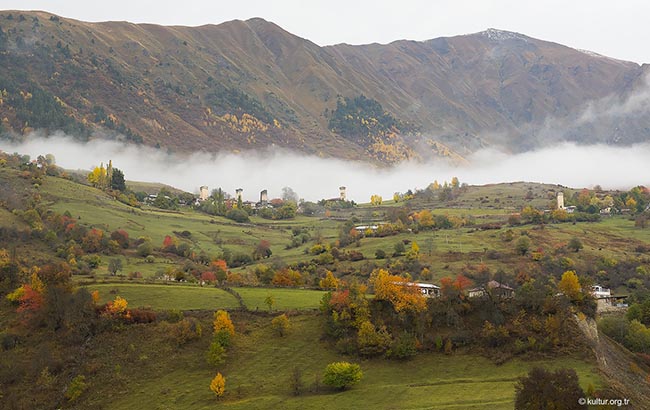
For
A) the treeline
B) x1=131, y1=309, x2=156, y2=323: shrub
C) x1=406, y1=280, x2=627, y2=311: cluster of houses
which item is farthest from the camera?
x1=131, y1=309, x2=156, y2=323: shrub

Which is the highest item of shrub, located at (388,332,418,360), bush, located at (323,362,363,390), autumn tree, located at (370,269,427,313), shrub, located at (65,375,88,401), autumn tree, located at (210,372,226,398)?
autumn tree, located at (370,269,427,313)

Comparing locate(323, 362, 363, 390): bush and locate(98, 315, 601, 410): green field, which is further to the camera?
locate(323, 362, 363, 390): bush

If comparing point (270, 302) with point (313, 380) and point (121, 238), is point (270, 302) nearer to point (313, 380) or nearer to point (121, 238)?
point (313, 380)

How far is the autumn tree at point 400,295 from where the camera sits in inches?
3275

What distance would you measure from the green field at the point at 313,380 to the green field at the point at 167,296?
1233cm

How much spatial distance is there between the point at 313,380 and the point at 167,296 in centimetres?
3414

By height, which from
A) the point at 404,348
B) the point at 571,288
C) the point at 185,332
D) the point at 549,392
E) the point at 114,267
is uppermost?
the point at 571,288

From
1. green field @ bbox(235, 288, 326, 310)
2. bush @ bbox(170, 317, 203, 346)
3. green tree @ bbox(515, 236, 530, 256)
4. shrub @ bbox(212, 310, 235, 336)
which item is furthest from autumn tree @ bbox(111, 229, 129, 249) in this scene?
green tree @ bbox(515, 236, 530, 256)

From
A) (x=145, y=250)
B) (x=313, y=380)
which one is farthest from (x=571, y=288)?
(x=145, y=250)

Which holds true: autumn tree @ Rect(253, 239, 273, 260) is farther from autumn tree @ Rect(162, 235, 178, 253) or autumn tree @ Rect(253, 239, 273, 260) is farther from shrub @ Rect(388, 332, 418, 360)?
shrub @ Rect(388, 332, 418, 360)

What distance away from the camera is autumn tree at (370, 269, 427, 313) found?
273 feet

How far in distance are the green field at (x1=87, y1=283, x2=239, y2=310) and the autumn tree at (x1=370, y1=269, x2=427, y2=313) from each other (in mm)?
22793

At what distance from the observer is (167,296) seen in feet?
319

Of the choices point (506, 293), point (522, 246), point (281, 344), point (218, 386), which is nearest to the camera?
point (218, 386)
